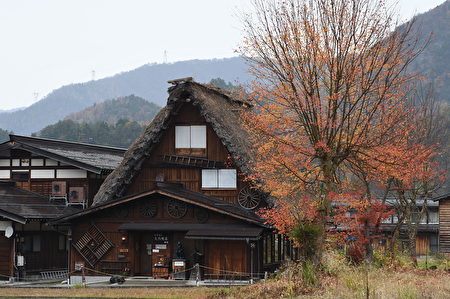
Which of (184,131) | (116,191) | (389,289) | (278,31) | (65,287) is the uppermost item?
(278,31)

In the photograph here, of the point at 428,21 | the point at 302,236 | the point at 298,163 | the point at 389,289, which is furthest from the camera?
the point at 428,21

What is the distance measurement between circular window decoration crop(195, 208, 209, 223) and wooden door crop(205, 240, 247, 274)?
3.49 ft

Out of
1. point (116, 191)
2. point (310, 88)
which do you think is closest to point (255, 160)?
point (116, 191)

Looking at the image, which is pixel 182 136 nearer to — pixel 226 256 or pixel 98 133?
pixel 226 256

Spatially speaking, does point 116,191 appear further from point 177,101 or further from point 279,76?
point 279,76

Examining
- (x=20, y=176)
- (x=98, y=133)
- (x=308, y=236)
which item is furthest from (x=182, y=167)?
(x=98, y=133)

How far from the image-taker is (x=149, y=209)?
30906 mm

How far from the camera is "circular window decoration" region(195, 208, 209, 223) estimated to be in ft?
98.2

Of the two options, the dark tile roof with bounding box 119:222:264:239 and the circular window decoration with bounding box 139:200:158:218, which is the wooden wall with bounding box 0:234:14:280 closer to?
the dark tile roof with bounding box 119:222:264:239

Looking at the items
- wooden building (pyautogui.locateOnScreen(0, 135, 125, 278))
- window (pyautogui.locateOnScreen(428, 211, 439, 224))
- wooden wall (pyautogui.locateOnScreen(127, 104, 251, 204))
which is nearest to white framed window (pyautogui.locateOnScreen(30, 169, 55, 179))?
wooden building (pyautogui.locateOnScreen(0, 135, 125, 278))

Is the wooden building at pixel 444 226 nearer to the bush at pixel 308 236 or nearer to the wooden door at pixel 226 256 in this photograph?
the wooden door at pixel 226 256

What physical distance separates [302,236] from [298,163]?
17.9ft

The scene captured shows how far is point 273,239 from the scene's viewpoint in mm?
32125

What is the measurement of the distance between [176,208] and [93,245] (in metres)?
4.77
